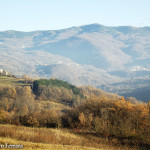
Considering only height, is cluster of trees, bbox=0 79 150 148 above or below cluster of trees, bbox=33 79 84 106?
above

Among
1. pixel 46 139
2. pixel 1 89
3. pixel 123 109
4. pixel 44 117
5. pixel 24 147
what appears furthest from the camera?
pixel 1 89

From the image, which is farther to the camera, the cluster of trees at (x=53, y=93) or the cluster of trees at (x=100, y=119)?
the cluster of trees at (x=53, y=93)

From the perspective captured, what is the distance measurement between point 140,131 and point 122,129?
2435 millimetres

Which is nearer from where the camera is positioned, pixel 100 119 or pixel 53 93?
pixel 100 119

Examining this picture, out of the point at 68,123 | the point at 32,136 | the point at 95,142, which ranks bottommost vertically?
the point at 68,123

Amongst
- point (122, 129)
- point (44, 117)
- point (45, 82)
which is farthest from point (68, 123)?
point (45, 82)

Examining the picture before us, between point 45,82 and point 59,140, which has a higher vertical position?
point 59,140

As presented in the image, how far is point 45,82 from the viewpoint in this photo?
159250 millimetres

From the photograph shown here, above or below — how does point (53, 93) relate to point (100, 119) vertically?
below

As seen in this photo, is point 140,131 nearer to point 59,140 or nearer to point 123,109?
point 59,140

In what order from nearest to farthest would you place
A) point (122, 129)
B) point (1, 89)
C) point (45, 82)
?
point (122, 129)
point (1, 89)
point (45, 82)

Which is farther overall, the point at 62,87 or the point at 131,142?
the point at 62,87

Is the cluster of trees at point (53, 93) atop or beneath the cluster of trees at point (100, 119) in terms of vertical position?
beneath

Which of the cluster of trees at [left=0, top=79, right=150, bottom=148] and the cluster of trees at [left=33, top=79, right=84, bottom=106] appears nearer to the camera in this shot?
the cluster of trees at [left=0, top=79, right=150, bottom=148]
